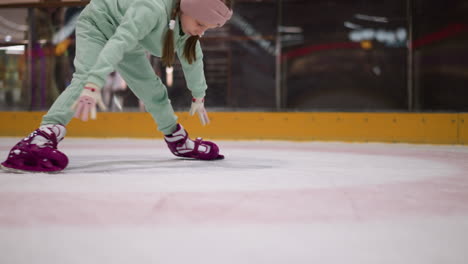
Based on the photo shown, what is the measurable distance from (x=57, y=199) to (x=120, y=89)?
14.0ft

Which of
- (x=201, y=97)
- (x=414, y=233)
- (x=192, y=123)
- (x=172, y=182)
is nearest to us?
(x=414, y=233)

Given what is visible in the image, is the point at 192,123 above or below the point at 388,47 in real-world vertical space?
below

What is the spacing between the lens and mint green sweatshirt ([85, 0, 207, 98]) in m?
1.75

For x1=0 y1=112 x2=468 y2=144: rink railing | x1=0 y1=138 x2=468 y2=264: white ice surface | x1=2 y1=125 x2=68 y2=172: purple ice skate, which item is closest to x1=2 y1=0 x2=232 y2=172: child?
x1=2 y1=125 x2=68 y2=172: purple ice skate

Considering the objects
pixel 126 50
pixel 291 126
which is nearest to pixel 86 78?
pixel 126 50

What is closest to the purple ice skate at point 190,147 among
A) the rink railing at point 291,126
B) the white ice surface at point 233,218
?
the white ice surface at point 233,218

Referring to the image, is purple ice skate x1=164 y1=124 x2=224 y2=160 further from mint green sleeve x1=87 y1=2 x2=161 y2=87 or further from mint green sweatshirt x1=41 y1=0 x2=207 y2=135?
mint green sleeve x1=87 y1=2 x2=161 y2=87

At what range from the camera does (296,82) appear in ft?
18.0

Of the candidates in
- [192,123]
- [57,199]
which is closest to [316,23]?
[192,123]

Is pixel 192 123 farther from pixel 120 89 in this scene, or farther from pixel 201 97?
pixel 201 97

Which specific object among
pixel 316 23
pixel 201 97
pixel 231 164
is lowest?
pixel 231 164

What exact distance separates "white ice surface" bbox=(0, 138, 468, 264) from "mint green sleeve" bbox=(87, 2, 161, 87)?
40 centimetres

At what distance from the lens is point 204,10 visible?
6.60 feet

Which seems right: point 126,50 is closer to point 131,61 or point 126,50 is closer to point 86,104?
point 86,104
